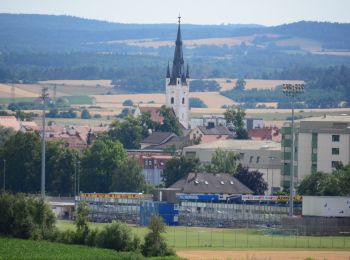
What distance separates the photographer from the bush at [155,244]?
7162cm

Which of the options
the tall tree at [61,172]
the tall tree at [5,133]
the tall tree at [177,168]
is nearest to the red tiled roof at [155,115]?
the tall tree at [5,133]

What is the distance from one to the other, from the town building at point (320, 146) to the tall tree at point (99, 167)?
42.9 ft

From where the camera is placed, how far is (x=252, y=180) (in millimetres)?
115312

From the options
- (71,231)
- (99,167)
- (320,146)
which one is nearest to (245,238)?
(71,231)

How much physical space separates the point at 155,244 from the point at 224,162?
2081 inches

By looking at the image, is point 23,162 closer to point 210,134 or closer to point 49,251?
point 210,134

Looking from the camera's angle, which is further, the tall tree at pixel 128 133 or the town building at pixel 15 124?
the town building at pixel 15 124

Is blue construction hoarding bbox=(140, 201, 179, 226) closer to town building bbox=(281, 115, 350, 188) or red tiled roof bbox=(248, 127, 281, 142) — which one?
town building bbox=(281, 115, 350, 188)

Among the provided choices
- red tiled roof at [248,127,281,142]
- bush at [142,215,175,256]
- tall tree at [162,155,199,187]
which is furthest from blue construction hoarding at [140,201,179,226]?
red tiled roof at [248,127,281,142]

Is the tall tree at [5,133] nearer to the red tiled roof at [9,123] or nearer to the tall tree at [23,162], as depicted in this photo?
the red tiled roof at [9,123]

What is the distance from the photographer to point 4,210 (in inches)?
3098

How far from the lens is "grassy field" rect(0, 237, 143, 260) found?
6849 cm

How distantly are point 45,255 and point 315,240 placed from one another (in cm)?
1858

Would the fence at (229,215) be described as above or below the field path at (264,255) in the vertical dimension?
below
